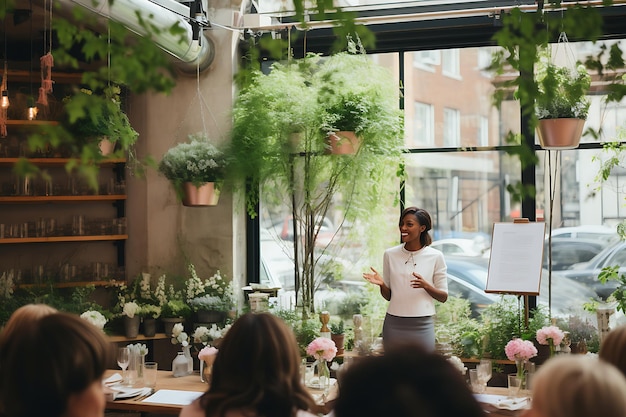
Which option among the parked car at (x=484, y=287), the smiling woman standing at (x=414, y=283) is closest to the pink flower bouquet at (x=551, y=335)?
the smiling woman standing at (x=414, y=283)

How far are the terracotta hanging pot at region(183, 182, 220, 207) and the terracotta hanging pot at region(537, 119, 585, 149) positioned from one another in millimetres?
2727

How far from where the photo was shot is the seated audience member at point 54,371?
200 cm

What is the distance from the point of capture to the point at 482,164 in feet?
23.6

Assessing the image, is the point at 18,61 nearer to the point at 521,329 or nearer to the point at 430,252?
the point at 430,252

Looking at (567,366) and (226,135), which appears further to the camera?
(226,135)

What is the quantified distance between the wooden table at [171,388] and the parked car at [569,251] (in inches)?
119

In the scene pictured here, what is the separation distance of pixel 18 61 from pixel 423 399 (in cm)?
721

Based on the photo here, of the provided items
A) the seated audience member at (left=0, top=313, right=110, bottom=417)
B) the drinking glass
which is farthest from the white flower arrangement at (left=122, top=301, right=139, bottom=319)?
the seated audience member at (left=0, top=313, right=110, bottom=417)

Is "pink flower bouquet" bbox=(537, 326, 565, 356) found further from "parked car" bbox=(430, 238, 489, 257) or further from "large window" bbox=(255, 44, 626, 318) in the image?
"parked car" bbox=(430, 238, 489, 257)

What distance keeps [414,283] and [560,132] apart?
5.40 ft

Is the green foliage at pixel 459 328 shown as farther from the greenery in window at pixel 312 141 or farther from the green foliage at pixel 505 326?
the greenery in window at pixel 312 141

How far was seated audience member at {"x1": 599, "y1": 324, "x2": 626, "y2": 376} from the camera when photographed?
2.30m

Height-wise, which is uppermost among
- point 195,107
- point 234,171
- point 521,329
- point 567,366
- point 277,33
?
point 277,33

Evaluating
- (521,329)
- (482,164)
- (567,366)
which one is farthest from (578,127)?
(567,366)
